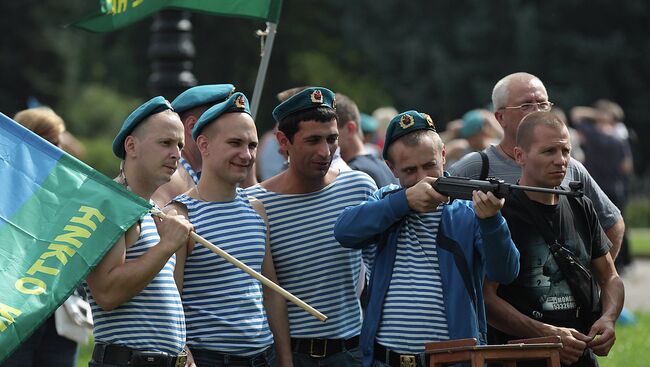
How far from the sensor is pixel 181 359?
567cm

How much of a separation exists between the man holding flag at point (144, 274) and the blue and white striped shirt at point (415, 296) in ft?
3.11

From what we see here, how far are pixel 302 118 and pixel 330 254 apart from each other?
0.68 m

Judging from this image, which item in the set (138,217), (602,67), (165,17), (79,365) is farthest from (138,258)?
(602,67)

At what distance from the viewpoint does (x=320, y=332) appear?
6406 mm

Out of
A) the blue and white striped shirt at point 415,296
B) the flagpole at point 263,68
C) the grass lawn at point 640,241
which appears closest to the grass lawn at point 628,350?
the flagpole at point 263,68

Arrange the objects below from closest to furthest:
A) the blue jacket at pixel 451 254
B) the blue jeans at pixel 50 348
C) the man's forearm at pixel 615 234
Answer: the blue jacket at pixel 451 254, the man's forearm at pixel 615 234, the blue jeans at pixel 50 348

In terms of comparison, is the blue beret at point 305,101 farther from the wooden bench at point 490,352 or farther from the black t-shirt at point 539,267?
the wooden bench at point 490,352

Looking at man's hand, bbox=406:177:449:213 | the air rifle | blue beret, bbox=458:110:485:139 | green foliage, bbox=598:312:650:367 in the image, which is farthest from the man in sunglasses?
blue beret, bbox=458:110:485:139

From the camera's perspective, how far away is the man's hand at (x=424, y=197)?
568 centimetres

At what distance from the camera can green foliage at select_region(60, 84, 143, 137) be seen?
1715 inches

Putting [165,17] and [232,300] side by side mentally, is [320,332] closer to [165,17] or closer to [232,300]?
[232,300]

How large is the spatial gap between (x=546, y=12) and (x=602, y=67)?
2.24 m

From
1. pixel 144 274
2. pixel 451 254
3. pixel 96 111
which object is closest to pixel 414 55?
pixel 96 111

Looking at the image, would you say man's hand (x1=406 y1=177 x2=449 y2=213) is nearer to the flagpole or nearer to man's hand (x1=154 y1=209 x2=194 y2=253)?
man's hand (x1=154 y1=209 x2=194 y2=253)
